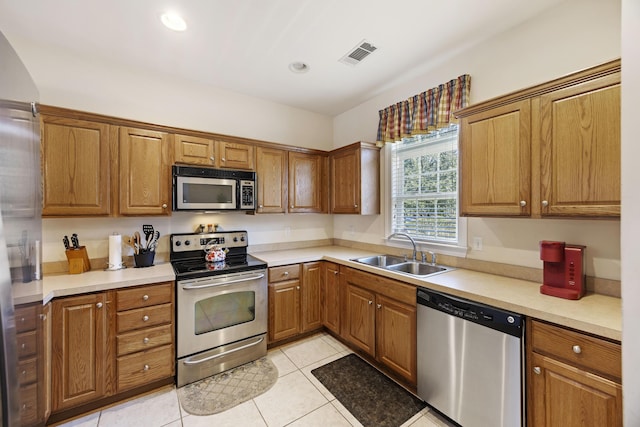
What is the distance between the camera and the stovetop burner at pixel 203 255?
2.29m

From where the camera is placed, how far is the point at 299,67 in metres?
2.54

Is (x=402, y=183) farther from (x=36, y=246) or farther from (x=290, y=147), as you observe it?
(x=36, y=246)

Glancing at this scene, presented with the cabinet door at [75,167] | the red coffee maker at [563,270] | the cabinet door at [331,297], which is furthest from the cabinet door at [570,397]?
the cabinet door at [75,167]

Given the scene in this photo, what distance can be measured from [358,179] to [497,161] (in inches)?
55.6

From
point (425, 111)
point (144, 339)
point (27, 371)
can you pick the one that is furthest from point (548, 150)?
point (144, 339)

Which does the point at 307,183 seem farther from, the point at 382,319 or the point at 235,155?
the point at 382,319

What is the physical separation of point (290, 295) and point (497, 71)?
2.67m

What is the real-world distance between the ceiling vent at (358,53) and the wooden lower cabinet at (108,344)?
8.03ft

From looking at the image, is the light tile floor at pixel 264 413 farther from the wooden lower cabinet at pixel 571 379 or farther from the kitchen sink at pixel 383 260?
the kitchen sink at pixel 383 260

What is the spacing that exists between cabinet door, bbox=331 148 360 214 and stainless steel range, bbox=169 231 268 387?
118 cm

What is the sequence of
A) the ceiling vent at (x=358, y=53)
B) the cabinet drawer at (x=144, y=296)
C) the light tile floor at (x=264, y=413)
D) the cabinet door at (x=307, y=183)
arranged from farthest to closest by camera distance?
1. the cabinet door at (x=307, y=183)
2. the ceiling vent at (x=358, y=53)
3. the cabinet drawer at (x=144, y=296)
4. the light tile floor at (x=264, y=413)

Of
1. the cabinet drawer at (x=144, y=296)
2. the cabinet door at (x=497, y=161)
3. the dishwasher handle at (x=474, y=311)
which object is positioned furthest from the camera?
the cabinet drawer at (x=144, y=296)

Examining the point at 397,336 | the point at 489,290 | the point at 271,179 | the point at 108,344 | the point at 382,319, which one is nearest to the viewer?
the point at 489,290

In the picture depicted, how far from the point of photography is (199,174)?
249 cm
